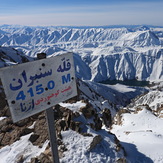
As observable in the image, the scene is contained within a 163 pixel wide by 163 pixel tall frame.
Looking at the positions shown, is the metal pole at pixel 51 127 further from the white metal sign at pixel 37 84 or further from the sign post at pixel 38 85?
the white metal sign at pixel 37 84

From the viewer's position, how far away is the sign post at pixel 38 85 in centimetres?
376

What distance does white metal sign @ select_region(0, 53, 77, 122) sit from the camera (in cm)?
375

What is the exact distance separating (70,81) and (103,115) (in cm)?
2638

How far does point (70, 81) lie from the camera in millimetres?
4777

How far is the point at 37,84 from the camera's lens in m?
4.13

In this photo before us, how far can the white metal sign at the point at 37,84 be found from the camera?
3.75m

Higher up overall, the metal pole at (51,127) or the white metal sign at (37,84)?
the white metal sign at (37,84)

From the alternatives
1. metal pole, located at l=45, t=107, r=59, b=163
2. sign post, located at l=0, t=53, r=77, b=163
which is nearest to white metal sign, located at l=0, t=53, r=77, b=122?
sign post, located at l=0, t=53, r=77, b=163

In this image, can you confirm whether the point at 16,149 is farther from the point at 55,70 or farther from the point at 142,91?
the point at 142,91

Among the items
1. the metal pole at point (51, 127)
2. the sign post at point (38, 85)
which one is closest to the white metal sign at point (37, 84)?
the sign post at point (38, 85)

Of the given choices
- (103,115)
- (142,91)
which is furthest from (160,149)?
(142,91)

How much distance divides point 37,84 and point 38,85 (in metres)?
0.04

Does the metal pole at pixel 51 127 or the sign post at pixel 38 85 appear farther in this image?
the metal pole at pixel 51 127

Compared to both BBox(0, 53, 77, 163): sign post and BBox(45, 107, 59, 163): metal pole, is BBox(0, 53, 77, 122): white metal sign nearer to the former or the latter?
BBox(0, 53, 77, 163): sign post
